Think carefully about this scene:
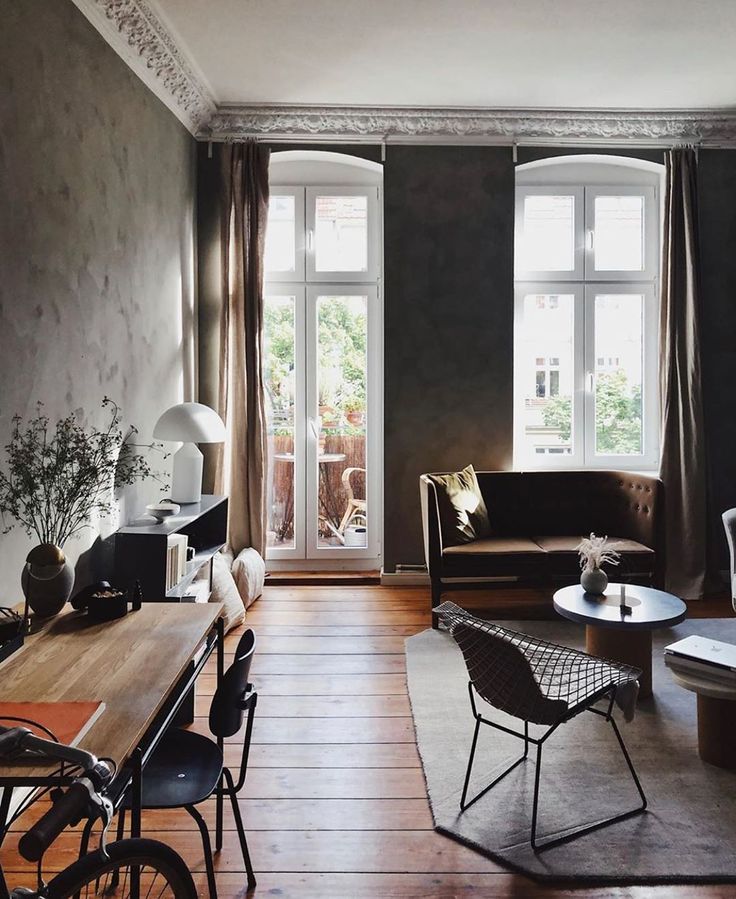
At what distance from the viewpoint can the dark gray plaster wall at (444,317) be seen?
18.1 feet

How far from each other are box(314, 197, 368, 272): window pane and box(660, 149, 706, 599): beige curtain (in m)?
2.30

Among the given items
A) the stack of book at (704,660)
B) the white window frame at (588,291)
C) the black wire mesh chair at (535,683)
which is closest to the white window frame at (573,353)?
the white window frame at (588,291)

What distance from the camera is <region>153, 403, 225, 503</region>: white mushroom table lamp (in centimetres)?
391

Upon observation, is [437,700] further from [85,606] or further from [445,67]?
[445,67]

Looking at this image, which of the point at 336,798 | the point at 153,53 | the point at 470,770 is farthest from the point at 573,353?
the point at 336,798

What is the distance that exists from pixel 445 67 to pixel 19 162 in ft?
9.48

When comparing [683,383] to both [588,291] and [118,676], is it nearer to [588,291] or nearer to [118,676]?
[588,291]

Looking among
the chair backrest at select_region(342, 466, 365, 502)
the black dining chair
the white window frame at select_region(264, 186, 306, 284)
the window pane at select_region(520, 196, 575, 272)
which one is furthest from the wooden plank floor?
the window pane at select_region(520, 196, 575, 272)

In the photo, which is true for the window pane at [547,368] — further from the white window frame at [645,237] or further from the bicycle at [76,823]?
the bicycle at [76,823]

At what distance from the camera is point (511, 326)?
5.56 meters

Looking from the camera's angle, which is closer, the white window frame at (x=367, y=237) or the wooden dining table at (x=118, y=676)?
the wooden dining table at (x=118, y=676)

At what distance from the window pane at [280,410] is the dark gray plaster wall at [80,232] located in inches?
40.7

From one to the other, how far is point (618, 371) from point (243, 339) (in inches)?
A: 115

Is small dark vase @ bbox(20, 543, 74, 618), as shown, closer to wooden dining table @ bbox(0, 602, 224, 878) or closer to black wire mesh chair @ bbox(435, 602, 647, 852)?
wooden dining table @ bbox(0, 602, 224, 878)
